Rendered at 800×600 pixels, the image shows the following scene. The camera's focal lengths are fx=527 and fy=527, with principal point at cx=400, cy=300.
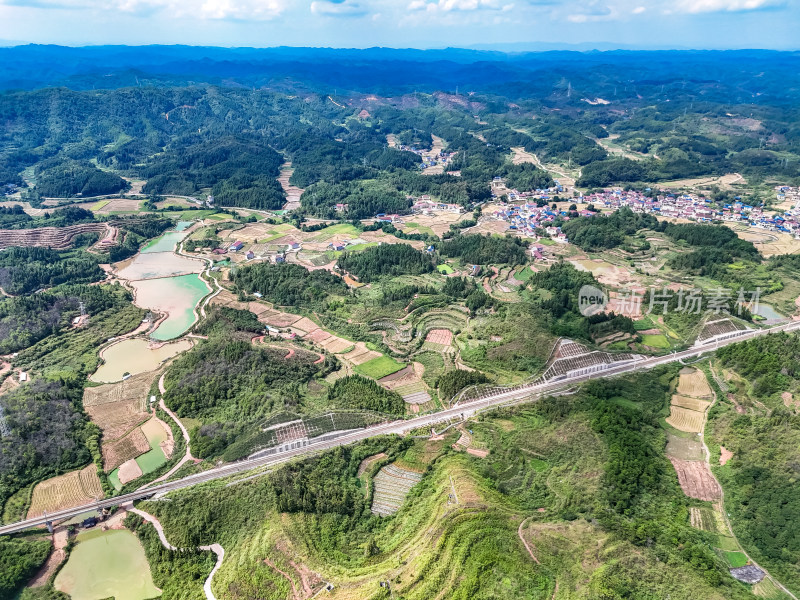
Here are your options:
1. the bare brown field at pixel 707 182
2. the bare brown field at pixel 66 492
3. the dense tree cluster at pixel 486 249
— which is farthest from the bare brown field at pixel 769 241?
the bare brown field at pixel 66 492

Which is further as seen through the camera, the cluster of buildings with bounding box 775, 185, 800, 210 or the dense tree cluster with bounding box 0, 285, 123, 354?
the cluster of buildings with bounding box 775, 185, 800, 210

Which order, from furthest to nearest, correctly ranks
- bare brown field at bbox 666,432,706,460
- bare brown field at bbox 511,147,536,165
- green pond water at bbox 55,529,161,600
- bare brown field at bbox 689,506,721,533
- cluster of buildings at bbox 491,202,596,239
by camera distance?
1. bare brown field at bbox 511,147,536,165
2. cluster of buildings at bbox 491,202,596,239
3. bare brown field at bbox 666,432,706,460
4. bare brown field at bbox 689,506,721,533
5. green pond water at bbox 55,529,161,600

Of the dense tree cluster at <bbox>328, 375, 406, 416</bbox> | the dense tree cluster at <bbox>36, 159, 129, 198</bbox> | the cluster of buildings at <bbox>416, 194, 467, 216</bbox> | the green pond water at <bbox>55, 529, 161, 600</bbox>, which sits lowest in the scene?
the green pond water at <bbox>55, 529, 161, 600</bbox>

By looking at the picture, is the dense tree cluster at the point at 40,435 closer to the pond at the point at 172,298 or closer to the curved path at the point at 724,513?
the pond at the point at 172,298

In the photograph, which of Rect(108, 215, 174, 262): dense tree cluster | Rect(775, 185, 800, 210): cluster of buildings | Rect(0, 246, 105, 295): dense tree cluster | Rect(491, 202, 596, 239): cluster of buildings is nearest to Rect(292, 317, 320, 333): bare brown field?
Rect(0, 246, 105, 295): dense tree cluster

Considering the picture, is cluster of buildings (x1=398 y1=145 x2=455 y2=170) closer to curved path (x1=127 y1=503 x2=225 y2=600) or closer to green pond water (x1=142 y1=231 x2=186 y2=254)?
green pond water (x1=142 y1=231 x2=186 y2=254)

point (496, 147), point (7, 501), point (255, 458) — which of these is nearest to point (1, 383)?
point (7, 501)

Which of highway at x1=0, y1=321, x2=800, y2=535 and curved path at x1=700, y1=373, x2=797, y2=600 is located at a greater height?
highway at x1=0, y1=321, x2=800, y2=535
